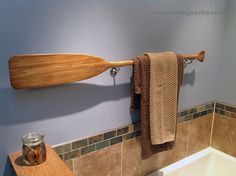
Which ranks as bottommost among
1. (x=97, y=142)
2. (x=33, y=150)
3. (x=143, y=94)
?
(x=97, y=142)

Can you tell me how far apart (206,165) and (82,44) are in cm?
138

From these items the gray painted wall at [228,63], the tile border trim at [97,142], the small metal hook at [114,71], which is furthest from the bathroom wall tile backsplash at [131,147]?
the small metal hook at [114,71]

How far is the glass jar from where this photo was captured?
91cm

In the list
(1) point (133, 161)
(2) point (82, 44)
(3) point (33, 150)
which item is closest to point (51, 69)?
(2) point (82, 44)

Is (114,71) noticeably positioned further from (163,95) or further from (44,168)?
(44,168)

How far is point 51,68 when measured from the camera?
3.24ft

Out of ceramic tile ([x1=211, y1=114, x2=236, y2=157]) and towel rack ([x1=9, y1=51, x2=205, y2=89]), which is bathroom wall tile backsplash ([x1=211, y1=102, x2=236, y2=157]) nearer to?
ceramic tile ([x1=211, y1=114, x2=236, y2=157])

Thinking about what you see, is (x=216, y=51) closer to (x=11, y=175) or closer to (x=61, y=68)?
(x=61, y=68)

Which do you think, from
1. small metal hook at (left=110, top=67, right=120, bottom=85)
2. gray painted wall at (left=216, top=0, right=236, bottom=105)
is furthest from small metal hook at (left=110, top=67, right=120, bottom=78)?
gray painted wall at (left=216, top=0, right=236, bottom=105)

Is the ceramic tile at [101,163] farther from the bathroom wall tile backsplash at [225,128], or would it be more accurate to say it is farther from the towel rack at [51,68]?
the bathroom wall tile backsplash at [225,128]

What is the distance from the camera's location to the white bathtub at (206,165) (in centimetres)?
169

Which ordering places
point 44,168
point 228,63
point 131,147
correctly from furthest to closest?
1. point 228,63
2. point 131,147
3. point 44,168

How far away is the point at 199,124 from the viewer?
70.6 inches

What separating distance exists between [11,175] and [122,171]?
24.3 inches
